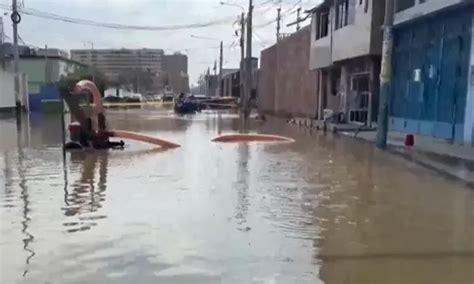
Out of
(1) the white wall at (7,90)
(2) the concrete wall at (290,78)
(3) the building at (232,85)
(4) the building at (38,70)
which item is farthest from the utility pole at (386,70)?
(3) the building at (232,85)

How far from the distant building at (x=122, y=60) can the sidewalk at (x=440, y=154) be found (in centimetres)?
9142

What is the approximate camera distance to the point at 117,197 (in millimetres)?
10414

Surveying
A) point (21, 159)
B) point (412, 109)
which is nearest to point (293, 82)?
point (412, 109)

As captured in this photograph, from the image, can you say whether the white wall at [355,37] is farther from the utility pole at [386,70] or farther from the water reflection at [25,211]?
the water reflection at [25,211]

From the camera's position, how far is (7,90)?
46.4 metres

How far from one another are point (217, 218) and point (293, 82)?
134 feet

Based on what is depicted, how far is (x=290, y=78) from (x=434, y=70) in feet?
88.4

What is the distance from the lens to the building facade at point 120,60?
113688 mm

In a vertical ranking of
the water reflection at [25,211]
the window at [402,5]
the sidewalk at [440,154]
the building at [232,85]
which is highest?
the window at [402,5]

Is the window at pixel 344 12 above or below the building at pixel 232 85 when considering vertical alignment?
Result: above

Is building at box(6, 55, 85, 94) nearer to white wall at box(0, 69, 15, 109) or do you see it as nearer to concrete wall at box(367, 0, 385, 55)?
white wall at box(0, 69, 15, 109)

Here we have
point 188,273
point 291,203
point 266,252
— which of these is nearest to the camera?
point 188,273

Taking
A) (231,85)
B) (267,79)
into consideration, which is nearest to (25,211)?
(267,79)

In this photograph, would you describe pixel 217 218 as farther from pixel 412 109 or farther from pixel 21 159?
pixel 412 109
